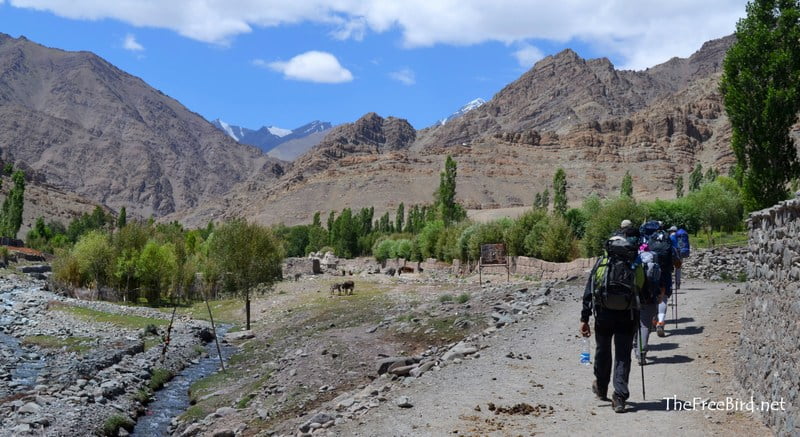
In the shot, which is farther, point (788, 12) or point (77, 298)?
point (77, 298)

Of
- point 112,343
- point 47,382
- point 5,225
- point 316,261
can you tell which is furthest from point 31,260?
point 47,382

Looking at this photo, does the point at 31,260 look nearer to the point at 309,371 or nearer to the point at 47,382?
the point at 47,382

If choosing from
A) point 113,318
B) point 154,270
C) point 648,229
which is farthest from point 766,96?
point 154,270

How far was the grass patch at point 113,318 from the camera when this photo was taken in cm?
3612

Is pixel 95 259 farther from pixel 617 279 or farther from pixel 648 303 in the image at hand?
pixel 617 279

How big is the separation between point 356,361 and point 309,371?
1341 millimetres

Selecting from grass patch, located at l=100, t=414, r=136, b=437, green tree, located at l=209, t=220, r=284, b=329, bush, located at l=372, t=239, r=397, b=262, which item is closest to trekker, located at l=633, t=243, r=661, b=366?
grass patch, located at l=100, t=414, r=136, b=437

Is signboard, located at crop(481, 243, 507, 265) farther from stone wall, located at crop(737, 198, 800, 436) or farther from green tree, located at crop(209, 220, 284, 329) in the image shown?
stone wall, located at crop(737, 198, 800, 436)

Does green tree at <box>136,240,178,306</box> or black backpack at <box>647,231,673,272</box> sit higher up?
black backpack at <box>647,231,673,272</box>

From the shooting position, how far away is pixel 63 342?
30156 millimetres

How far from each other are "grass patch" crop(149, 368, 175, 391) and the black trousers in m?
16.0

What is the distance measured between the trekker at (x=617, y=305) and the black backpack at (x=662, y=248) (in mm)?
4384

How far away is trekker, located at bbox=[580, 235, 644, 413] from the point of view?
8523 millimetres

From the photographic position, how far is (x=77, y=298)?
165ft
